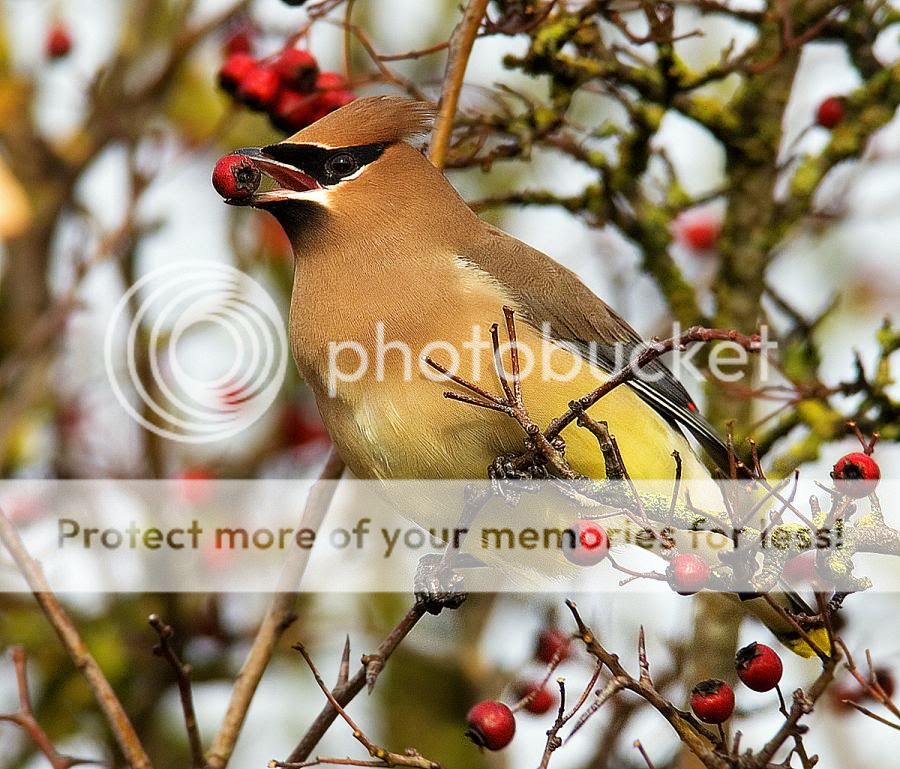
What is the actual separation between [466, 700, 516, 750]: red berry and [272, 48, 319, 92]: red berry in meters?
1.88

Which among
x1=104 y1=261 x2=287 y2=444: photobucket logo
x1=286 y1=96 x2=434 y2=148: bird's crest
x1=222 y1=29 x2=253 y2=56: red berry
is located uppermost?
x1=286 y1=96 x2=434 y2=148: bird's crest

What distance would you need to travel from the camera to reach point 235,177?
335cm

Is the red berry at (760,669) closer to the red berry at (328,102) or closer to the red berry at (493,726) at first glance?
the red berry at (493,726)

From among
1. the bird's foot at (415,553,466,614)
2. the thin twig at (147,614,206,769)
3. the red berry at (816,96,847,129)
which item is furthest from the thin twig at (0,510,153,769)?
the red berry at (816,96,847,129)

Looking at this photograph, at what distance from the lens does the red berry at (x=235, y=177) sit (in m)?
3.33

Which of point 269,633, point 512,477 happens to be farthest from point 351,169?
point 269,633

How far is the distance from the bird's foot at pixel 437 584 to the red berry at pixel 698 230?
238 centimetres

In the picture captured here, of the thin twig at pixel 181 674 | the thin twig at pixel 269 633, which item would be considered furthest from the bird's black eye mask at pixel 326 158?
the thin twig at pixel 181 674

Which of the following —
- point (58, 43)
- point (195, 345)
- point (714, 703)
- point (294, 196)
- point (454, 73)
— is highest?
point (454, 73)

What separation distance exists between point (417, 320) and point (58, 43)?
2405mm

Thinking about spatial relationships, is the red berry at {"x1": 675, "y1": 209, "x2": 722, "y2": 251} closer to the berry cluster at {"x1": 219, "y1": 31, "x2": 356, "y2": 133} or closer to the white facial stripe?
the berry cluster at {"x1": 219, "y1": 31, "x2": 356, "y2": 133}

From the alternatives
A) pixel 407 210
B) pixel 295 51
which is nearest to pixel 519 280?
pixel 407 210

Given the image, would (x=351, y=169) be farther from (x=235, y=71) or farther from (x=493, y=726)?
(x=493, y=726)

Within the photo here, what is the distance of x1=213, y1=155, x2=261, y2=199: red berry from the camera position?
333cm
